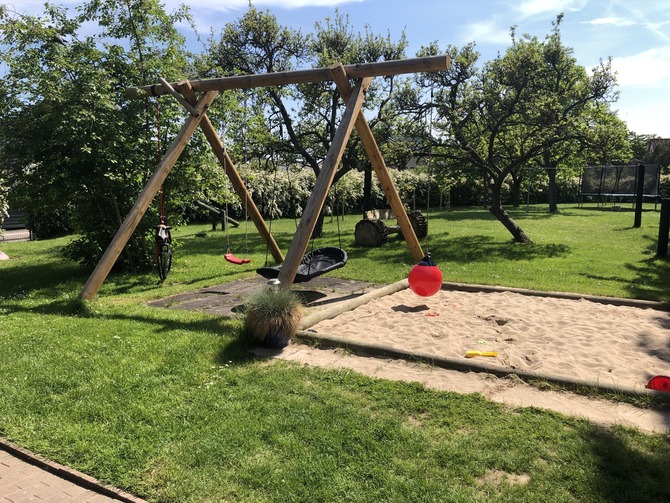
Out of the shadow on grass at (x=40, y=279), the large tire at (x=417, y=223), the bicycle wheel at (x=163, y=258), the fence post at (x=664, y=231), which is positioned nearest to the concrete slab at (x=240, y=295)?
the bicycle wheel at (x=163, y=258)

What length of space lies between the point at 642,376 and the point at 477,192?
105 ft

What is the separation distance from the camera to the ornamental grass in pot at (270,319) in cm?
500

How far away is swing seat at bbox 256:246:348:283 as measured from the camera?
712 cm

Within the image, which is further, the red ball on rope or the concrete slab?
the concrete slab

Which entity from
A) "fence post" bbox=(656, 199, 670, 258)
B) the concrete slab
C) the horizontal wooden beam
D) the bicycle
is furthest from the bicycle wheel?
"fence post" bbox=(656, 199, 670, 258)

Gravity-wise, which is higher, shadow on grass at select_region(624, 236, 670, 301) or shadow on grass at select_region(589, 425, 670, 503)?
shadow on grass at select_region(589, 425, 670, 503)

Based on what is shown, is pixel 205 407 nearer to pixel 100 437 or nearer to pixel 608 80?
pixel 100 437

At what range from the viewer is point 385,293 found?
25.4 feet

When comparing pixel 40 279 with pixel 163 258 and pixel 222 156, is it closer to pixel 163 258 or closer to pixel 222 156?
pixel 163 258

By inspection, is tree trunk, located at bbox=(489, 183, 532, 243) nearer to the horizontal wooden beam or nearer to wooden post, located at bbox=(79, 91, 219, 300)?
the horizontal wooden beam

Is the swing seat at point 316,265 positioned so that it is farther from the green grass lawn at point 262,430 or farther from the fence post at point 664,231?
the fence post at point 664,231

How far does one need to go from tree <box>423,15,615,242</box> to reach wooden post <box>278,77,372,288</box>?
6.80m

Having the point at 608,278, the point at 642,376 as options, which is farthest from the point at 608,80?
the point at 642,376

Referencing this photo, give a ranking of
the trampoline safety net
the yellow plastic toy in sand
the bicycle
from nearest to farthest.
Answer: the yellow plastic toy in sand → the bicycle → the trampoline safety net
